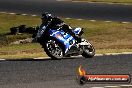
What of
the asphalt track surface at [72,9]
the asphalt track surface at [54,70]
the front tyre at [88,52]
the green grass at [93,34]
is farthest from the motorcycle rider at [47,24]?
the asphalt track surface at [72,9]

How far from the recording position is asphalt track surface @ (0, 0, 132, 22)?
3738 centimetres

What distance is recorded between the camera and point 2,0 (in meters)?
44.9

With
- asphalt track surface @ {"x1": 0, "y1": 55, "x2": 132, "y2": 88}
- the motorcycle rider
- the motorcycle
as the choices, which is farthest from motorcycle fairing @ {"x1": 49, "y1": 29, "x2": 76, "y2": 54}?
asphalt track surface @ {"x1": 0, "y1": 55, "x2": 132, "y2": 88}

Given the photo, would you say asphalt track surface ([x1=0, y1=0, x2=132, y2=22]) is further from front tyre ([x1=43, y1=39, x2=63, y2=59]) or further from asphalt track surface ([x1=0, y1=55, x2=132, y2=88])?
asphalt track surface ([x1=0, y1=55, x2=132, y2=88])

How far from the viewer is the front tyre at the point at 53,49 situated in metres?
18.4

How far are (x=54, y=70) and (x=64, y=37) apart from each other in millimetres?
3411

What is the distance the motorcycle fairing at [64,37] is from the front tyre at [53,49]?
196 mm

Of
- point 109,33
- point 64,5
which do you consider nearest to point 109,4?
point 64,5

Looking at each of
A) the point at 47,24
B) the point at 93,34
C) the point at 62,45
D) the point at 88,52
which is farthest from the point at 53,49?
the point at 93,34

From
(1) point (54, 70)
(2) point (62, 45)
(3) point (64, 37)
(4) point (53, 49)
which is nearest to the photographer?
(1) point (54, 70)

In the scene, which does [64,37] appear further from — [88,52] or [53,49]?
[88,52]

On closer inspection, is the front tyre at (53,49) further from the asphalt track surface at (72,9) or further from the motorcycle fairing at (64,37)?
the asphalt track surface at (72,9)

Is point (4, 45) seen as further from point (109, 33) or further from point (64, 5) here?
point (64, 5)

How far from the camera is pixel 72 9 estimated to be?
40375 millimetres
